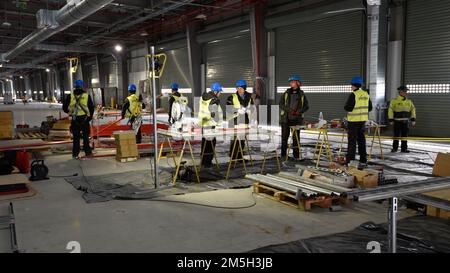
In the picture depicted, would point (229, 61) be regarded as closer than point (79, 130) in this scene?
No

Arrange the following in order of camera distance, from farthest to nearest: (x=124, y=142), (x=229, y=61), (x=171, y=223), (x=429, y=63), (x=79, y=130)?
(x=229, y=61), (x=429, y=63), (x=79, y=130), (x=124, y=142), (x=171, y=223)

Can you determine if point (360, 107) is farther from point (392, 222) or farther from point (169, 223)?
point (392, 222)

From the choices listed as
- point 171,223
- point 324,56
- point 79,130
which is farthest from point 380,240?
point 324,56

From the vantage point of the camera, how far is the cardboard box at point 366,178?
6113 millimetres

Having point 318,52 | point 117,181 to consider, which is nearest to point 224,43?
point 318,52

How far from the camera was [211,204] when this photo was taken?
559 centimetres

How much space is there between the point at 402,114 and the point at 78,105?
25.9ft

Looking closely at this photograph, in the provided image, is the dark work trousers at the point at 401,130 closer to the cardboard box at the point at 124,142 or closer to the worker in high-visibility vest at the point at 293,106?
the worker in high-visibility vest at the point at 293,106

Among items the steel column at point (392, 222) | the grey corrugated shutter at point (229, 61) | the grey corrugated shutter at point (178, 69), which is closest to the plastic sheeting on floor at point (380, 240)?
the steel column at point (392, 222)

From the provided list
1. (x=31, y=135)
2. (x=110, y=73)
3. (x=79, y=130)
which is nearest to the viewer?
(x=79, y=130)

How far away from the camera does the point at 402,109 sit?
32.0 ft

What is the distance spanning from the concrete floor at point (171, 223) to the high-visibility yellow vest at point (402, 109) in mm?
5011

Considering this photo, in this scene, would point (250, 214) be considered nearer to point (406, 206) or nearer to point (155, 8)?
point (406, 206)

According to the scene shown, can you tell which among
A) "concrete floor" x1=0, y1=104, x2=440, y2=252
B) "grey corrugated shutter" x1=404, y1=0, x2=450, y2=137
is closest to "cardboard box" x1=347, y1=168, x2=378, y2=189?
"concrete floor" x1=0, y1=104, x2=440, y2=252
